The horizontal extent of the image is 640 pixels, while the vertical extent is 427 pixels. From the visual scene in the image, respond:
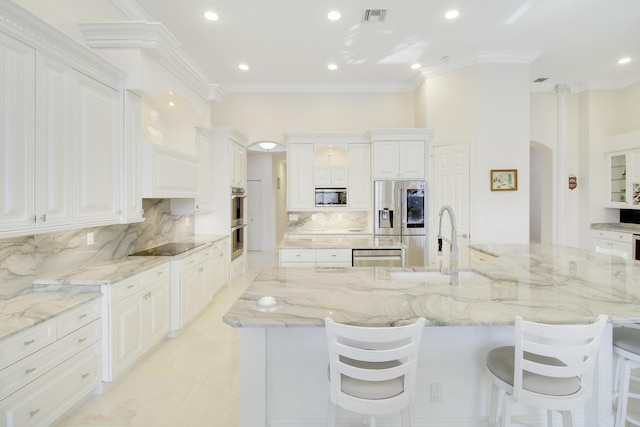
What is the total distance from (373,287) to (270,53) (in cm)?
370

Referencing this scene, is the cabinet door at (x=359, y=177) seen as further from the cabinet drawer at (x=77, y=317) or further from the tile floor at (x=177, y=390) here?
the cabinet drawer at (x=77, y=317)

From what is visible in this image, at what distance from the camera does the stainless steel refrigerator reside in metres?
4.88

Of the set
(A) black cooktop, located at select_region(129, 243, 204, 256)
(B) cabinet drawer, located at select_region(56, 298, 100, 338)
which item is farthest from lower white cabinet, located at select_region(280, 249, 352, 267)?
(B) cabinet drawer, located at select_region(56, 298, 100, 338)

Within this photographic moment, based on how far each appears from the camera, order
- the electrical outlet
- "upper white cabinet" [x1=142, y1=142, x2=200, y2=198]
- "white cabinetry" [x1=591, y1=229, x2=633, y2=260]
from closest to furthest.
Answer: the electrical outlet → "upper white cabinet" [x1=142, y1=142, x2=200, y2=198] → "white cabinetry" [x1=591, y1=229, x2=633, y2=260]

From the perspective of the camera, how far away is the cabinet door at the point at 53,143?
1960mm

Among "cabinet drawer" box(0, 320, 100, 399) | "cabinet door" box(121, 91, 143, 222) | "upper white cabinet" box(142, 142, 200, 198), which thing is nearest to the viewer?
"cabinet drawer" box(0, 320, 100, 399)

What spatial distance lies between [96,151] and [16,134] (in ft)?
2.17

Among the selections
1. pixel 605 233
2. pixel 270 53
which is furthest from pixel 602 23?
pixel 270 53

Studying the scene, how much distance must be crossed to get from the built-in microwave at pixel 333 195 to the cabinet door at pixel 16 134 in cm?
383

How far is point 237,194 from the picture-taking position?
5.37 m

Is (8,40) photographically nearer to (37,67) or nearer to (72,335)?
(37,67)

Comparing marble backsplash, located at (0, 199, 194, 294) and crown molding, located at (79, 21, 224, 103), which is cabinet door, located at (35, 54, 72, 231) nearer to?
marble backsplash, located at (0, 199, 194, 294)

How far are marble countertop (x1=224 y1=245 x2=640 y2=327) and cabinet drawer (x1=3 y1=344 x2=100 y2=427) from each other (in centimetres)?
126

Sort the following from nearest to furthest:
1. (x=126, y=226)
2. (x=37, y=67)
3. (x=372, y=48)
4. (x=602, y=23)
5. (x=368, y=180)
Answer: (x=37, y=67) → (x=126, y=226) → (x=602, y=23) → (x=372, y=48) → (x=368, y=180)
